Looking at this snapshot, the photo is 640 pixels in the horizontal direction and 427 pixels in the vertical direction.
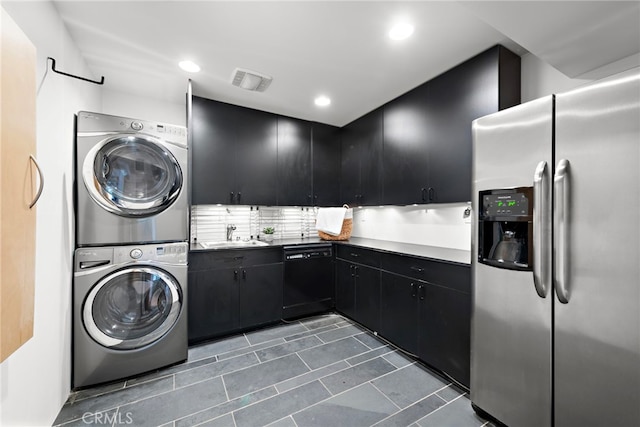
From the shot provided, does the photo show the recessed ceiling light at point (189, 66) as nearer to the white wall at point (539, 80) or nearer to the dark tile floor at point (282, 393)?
the dark tile floor at point (282, 393)

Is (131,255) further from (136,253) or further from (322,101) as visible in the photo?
(322,101)

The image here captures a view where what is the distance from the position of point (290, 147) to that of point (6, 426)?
3.02 metres

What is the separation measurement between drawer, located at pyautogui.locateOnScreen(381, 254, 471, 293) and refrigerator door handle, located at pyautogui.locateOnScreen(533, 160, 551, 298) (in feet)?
1.65

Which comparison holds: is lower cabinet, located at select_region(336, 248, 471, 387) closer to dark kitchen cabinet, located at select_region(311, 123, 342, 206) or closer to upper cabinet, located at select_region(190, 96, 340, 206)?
dark kitchen cabinet, located at select_region(311, 123, 342, 206)

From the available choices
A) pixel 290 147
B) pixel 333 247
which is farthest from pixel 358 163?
pixel 333 247

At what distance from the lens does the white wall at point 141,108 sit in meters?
2.77

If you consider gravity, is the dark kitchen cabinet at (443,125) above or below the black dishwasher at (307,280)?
above

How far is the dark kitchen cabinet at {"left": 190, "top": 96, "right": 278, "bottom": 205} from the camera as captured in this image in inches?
111

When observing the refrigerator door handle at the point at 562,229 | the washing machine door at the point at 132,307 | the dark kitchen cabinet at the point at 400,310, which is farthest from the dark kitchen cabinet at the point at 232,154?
the refrigerator door handle at the point at 562,229

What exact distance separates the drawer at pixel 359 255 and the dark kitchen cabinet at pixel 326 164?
79 centimetres

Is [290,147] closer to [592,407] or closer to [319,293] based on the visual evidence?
[319,293]

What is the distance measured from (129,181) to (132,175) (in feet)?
0.17

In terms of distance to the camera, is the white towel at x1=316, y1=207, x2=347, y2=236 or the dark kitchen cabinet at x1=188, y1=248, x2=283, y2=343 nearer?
the dark kitchen cabinet at x1=188, y1=248, x2=283, y2=343

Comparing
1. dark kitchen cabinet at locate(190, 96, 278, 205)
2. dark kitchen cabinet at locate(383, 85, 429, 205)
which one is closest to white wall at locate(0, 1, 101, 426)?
dark kitchen cabinet at locate(190, 96, 278, 205)
